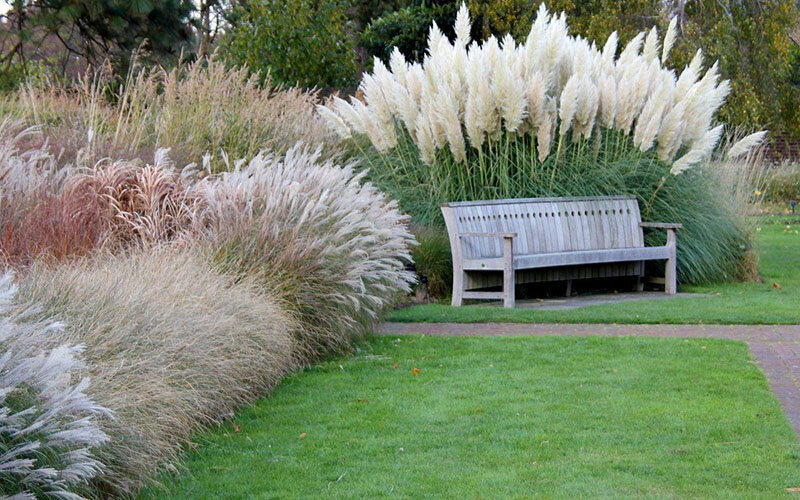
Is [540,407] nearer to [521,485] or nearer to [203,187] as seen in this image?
[521,485]

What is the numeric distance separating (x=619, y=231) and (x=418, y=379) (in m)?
5.33

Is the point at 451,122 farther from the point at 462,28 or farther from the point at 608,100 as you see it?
the point at 462,28

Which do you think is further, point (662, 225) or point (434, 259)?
point (662, 225)

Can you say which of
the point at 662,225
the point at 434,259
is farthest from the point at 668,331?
the point at 434,259

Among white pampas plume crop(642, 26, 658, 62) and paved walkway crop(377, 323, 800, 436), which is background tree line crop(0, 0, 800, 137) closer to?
white pampas plume crop(642, 26, 658, 62)

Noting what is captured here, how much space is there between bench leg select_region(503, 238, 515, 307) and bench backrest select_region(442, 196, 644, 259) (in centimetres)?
44

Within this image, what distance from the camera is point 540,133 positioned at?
11133 millimetres

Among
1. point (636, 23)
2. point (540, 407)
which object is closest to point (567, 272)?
point (540, 407)

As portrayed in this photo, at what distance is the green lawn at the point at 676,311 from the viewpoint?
910cm

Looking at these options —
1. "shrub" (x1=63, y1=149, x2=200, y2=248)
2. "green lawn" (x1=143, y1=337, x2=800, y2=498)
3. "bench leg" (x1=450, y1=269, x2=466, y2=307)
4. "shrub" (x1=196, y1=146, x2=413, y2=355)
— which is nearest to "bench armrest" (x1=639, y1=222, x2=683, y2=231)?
"bench leg" (x1=450, y1=269, x2=466, y2=307)

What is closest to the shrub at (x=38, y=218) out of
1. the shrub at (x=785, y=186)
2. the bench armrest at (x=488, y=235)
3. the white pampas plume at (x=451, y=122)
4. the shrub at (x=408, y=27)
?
the bench armrest at (x=488, y=235)

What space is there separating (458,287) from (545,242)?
1.21 m

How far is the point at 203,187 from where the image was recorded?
7.71 m

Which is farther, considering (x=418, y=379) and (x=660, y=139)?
(x=660, y=139)
